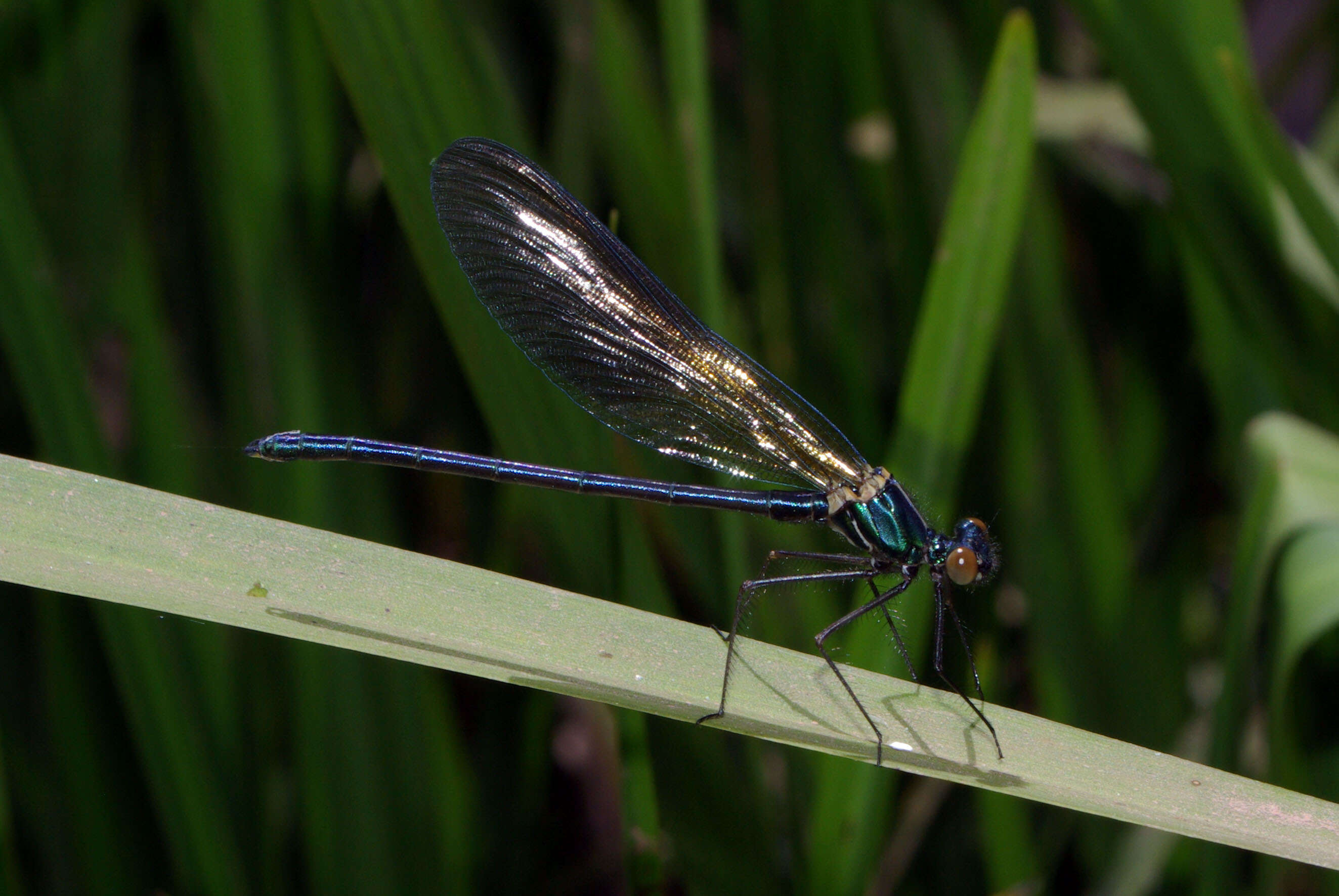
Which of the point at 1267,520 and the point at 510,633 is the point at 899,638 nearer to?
the point at 1267,520

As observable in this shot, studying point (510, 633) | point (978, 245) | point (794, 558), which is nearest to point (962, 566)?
point (794, 558)

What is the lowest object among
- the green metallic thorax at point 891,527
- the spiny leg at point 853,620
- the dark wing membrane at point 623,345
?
the spiny leg at point 853,620

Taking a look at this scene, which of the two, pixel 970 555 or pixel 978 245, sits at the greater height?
pixel 978 245

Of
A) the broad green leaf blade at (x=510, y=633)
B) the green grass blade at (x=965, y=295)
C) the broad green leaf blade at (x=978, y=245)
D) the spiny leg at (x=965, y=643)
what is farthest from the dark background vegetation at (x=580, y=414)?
the broad green leaf blade at (x=510, y=633)

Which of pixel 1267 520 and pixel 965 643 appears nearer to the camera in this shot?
pixel 1267 520

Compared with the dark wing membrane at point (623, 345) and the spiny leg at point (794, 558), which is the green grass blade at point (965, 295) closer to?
the spiny leg at point (794, 558)

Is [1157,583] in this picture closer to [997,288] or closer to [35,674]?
[997,288]

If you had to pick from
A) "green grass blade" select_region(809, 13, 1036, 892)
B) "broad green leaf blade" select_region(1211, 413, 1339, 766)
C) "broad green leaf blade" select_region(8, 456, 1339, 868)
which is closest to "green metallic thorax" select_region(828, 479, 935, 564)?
"green grass blade" select_region(809, 13, 1036, 892)
